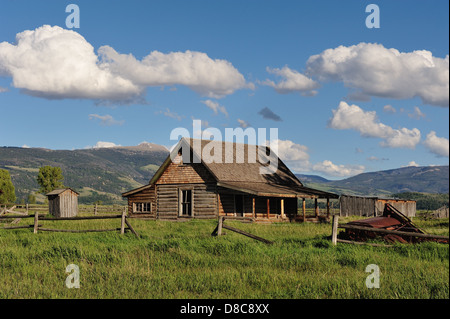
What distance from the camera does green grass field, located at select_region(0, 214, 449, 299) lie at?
940 cm

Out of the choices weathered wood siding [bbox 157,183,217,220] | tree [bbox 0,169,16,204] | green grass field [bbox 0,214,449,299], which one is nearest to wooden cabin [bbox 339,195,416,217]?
weathered wood siding [bbox 157,183,217,220]

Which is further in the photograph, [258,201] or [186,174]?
[258,201]

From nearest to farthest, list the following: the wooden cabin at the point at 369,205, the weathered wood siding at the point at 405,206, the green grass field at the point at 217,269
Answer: the green grass field at the point at 217,269 < the wooden cabin at the point at 369,205 < the weathered wood siding at the point at 405,206

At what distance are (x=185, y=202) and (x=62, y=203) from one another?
1316 centimetres

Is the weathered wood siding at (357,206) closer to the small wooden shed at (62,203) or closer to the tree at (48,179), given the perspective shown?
the small wooden shed at (62,203)

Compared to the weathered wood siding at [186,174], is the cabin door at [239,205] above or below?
below

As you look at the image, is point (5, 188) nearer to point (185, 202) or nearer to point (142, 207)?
point (142, 207)

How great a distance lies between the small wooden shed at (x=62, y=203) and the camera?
40.2 meters

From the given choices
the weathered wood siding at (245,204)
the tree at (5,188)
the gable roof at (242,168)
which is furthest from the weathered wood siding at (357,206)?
the tree at (5,188)

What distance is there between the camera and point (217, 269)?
467 inches

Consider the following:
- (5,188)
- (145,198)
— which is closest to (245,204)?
(145,198)

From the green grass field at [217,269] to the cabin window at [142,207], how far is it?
63.8 ft
